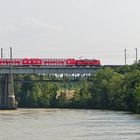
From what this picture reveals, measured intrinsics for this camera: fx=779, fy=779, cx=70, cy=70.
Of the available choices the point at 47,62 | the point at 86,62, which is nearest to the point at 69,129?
the point at 47,62

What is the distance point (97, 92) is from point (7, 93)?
18831 millimetres

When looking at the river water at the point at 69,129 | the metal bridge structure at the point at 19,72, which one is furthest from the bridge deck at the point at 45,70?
the river water at the point at 69,129

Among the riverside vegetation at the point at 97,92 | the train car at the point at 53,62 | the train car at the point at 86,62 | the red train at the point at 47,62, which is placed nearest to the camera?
the riverside vegetation at the point at 97,92

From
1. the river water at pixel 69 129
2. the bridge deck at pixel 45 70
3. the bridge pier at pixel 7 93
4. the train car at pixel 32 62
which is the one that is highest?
the train car at pixel 32 62

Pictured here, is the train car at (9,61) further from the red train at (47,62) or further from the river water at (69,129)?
the river water at (69,129)

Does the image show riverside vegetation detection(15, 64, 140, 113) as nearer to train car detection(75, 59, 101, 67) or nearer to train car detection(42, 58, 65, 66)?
train car detection(75, 59, 101, 67)

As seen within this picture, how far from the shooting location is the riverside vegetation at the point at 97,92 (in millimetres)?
138988

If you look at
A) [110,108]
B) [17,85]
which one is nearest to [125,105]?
[110,108]

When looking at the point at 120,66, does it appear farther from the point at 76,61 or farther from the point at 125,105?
the point at 125,105

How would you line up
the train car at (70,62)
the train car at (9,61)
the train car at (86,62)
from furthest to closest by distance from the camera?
the train car at (86,62)
the train car at (70,62)
the train car at (9,61)

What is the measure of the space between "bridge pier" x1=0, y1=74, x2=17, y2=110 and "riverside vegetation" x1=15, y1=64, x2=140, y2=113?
12.5 meters

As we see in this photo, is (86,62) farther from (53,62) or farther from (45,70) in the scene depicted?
(45,70)

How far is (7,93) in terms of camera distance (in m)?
155

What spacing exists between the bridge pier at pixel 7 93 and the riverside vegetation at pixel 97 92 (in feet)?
40.9
